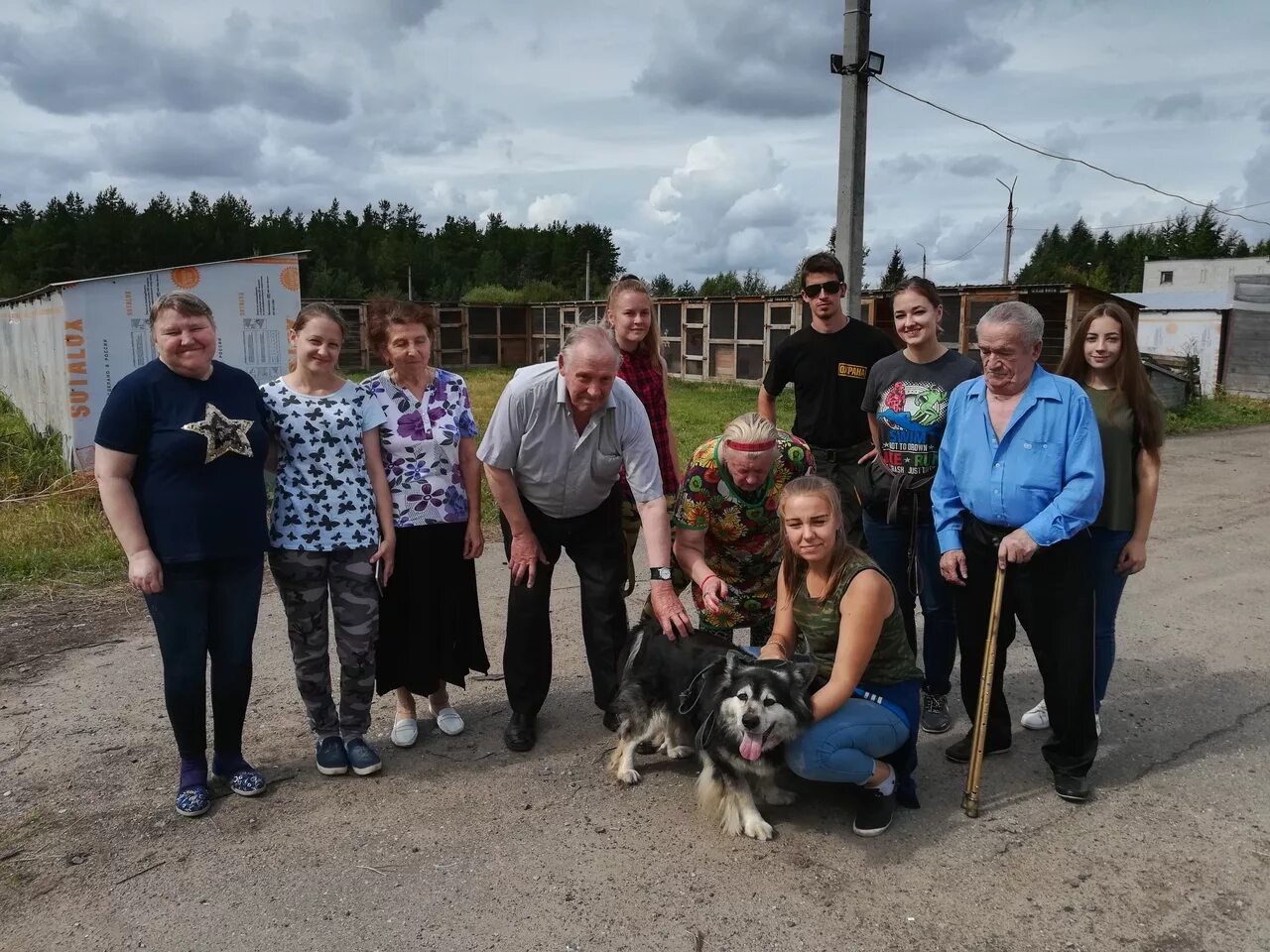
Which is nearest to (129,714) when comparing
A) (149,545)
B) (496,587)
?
(149,545)

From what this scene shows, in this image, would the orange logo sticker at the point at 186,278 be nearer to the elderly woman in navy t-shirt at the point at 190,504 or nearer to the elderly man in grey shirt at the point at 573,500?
the elderly woman in navy t-shirt at the point at 190,504

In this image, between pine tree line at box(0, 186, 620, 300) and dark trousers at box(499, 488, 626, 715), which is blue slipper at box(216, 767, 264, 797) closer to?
dark trousers at box(499, 488, 626, 715)

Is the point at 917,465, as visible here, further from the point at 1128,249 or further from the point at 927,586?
the point at 1128,249

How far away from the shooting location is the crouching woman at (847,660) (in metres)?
3.14

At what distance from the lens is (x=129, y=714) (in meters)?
4.12

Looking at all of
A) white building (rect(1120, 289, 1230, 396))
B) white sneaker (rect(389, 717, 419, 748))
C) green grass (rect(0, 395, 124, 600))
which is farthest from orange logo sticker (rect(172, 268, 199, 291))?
white building (rect(1120, 289, 1230, 396))

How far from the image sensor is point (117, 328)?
886 cm

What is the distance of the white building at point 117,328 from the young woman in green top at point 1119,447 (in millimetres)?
7095

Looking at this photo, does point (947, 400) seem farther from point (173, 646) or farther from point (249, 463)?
point (173, 646)

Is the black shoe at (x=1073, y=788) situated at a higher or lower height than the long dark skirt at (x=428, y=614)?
lower

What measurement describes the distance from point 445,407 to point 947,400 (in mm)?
2159

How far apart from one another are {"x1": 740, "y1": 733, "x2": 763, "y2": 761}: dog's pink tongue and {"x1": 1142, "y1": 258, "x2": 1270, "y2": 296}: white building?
5012 cm

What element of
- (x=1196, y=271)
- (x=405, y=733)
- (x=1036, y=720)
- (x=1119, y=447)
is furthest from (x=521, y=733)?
(x=1196, y=271)

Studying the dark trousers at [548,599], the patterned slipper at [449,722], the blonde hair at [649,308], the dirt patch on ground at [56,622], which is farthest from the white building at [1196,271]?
the dirt patch on ground at [56,622]
